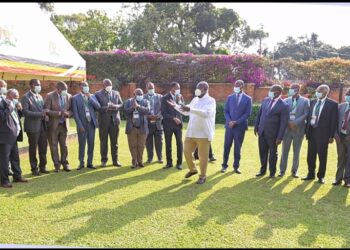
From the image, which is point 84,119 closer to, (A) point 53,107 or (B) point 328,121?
(A) point 53,107

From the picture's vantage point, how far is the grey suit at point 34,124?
6737 mm

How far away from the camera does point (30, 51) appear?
8.27 meters

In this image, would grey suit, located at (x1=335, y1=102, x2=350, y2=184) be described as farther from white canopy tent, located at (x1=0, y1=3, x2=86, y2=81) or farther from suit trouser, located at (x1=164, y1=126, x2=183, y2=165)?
white canopy tent, located at (x1=0, y1=3, x2=86, y2=81)

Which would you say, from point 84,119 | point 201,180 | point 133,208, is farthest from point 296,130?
point 84,119

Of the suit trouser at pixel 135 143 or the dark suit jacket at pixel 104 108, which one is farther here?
the suit trouser at pixel 135 143

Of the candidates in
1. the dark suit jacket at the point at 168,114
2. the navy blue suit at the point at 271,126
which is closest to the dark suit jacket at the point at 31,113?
the dark suit jacket at the point at 168,114

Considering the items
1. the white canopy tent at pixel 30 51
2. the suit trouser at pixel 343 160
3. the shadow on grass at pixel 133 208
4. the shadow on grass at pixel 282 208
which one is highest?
the white canopy tent at pixel 30 51

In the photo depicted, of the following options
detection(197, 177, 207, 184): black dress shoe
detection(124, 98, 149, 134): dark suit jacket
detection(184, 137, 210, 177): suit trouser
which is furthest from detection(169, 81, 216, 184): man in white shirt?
detection(124, 98, 149, 134): dark suit jacket

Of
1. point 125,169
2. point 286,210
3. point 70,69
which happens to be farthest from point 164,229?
point 70,69

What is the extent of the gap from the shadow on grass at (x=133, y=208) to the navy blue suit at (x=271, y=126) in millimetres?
1290

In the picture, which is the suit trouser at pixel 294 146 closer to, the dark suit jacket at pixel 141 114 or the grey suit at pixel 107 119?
the dark suit jacket at pixel 141 114

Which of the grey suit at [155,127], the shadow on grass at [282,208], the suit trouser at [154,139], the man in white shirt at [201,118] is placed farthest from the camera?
the suit trouser at [154,139]

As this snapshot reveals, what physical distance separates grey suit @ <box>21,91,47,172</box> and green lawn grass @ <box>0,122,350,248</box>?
0.53m

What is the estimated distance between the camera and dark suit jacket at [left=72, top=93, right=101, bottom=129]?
7.34 metres
